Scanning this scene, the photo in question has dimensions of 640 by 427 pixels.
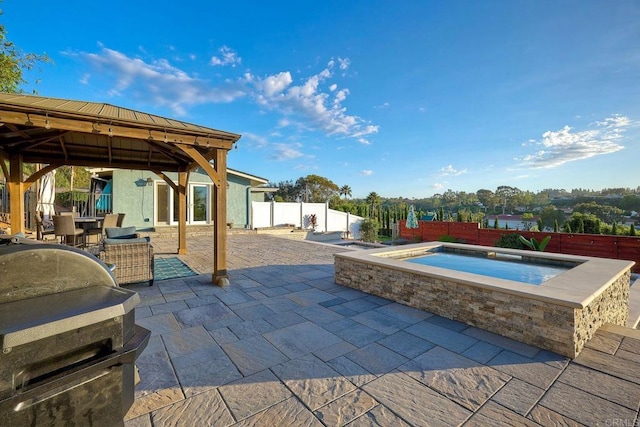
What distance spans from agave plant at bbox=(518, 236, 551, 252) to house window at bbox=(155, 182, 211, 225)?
45.1 feet

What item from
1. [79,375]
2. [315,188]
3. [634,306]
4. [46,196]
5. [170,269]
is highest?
[315,188]

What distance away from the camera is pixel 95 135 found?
5973 mm

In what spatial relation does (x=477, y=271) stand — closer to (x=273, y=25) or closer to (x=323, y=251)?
(x=323, y=251)

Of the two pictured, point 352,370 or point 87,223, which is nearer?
point 352,370

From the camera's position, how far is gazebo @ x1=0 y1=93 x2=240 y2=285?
3.88m

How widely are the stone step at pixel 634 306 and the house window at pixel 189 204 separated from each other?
13.8 m

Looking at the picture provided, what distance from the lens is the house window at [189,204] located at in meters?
12.6

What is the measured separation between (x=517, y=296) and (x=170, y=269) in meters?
6.43

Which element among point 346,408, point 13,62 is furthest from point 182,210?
point 13,62

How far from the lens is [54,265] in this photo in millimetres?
1312

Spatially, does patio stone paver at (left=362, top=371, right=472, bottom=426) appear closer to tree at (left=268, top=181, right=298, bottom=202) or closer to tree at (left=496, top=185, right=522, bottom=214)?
tree at (left=268, top=181, right=298, bottom=202)

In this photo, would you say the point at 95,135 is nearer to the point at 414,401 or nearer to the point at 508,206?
the point at 414,401


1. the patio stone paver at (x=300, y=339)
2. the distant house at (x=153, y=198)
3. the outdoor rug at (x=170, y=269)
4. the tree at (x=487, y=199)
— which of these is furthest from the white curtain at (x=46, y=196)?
the tree at (x=487, y=199)

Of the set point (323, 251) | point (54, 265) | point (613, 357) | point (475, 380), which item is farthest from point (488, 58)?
point (54, 265)
